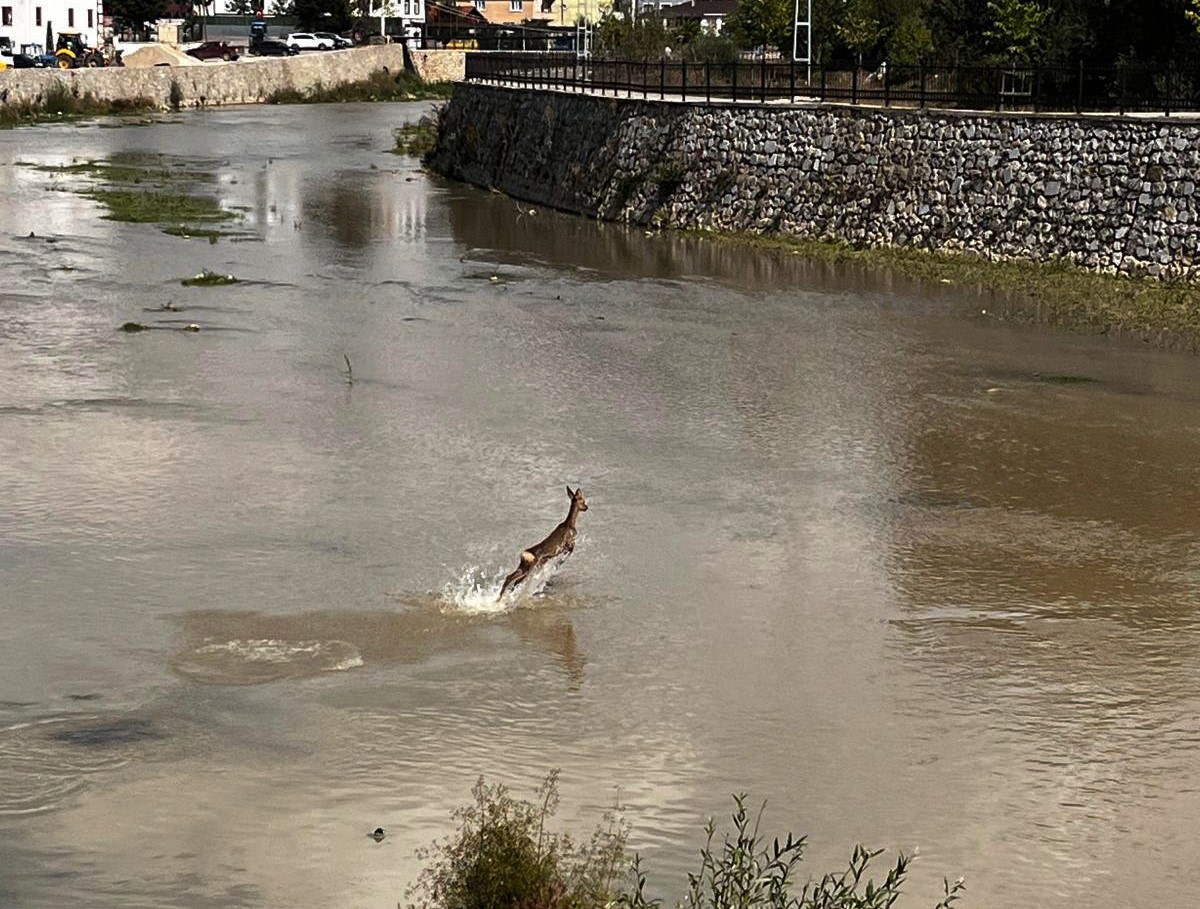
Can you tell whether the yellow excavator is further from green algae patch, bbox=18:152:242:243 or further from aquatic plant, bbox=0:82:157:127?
green algae patch, bbox=18:152:242:243

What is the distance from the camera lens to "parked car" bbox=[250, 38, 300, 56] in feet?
307

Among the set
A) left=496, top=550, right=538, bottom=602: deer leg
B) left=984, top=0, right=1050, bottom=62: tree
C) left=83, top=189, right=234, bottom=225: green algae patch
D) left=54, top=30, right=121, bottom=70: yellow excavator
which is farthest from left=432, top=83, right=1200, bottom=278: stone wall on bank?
left=54, top=30, right=121, bottom=70: yellow excavator

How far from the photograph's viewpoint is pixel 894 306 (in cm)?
2728

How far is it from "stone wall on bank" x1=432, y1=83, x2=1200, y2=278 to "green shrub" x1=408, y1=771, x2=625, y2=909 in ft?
68.4

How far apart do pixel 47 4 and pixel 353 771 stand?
293ft

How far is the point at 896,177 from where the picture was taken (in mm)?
31656

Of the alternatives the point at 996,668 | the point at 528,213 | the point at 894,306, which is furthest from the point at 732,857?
the point at 528,213

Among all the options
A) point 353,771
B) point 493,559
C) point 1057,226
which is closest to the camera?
point 353,771

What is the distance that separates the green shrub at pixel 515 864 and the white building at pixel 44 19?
86183 millimetres

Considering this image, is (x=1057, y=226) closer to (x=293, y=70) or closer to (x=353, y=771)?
(x=353, y=771)

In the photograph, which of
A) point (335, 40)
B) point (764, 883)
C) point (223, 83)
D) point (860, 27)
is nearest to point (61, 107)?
point (223, 83)

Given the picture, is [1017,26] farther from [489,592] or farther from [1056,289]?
[489,592]

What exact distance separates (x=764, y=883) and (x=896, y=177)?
2498cm

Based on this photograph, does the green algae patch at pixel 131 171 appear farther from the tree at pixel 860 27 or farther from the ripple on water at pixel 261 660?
the ripple on water at pixel 261 660
